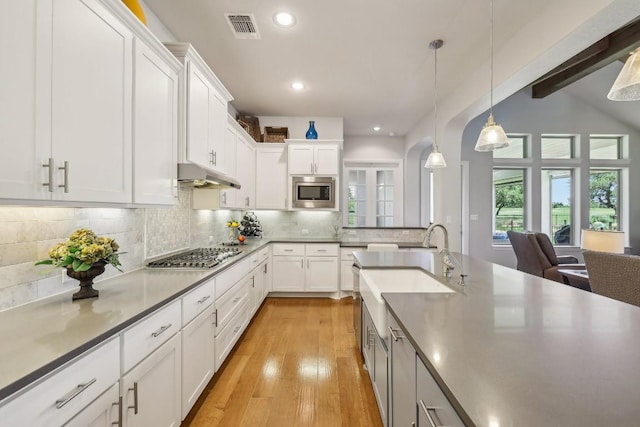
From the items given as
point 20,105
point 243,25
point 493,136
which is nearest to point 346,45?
point 243,25

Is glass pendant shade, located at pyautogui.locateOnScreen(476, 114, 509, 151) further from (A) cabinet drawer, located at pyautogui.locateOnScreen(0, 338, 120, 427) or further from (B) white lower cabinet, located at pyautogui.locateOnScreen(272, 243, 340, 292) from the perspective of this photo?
(B) white lower cabinet, located at pyautogui.locateOnScreen(272, 243, 340, 292)

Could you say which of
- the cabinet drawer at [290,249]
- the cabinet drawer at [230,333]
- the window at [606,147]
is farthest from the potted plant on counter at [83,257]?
the window at [606,147]

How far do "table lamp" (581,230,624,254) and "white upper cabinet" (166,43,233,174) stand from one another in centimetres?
440

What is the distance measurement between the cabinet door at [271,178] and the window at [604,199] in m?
6.59

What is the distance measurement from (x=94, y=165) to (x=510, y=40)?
336 centimetres

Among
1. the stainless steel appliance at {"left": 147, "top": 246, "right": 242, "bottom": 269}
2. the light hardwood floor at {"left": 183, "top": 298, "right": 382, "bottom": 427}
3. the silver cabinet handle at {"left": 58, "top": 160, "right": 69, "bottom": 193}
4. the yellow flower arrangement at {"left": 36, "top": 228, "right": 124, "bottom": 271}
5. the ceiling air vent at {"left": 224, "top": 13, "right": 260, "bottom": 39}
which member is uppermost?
the ceiling air vent at {"left": 224, "top": 13, "right": 260, "bottom": 39}

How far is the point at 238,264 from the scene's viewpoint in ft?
9.01

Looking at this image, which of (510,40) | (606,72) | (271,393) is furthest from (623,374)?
(606,72)

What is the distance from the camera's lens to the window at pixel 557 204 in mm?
6137

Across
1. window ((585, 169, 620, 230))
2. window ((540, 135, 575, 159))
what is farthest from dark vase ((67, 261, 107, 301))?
window ((585, 169, 620, 230))

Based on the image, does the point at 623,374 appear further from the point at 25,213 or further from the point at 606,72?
the point at 606,72

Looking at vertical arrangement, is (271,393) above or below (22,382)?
below

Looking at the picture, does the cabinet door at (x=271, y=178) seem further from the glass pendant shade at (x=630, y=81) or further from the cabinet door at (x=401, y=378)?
the glass pendant shade at (x=630, y=81)

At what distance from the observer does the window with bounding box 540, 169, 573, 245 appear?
20.1ft
